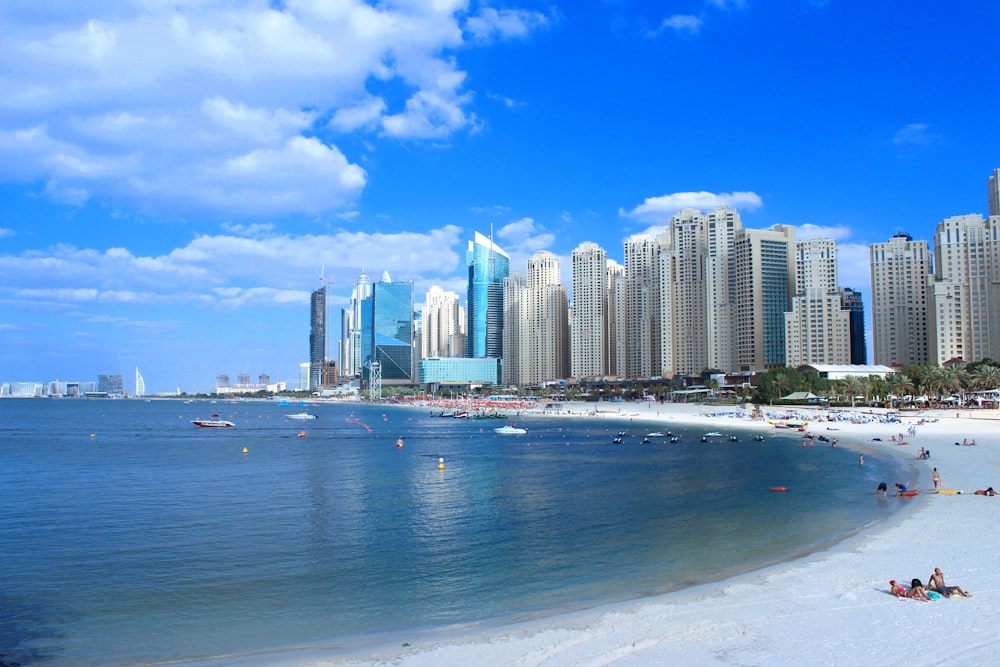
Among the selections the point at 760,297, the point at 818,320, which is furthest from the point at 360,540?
the point at 760,297

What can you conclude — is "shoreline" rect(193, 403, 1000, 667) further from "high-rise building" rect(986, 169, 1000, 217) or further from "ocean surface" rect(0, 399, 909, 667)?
"high-rise building" rect(986, 169, 1000, 217)

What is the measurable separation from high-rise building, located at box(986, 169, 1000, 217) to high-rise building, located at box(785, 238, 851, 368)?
37.2m

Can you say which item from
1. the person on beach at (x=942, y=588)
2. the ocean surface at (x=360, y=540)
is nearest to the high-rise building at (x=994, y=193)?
the ocean surface at (x=360, y=540)

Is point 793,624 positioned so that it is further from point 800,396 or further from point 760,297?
point 760,297

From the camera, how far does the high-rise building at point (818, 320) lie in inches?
6314

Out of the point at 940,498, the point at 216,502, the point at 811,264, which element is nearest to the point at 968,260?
the point at 811,264

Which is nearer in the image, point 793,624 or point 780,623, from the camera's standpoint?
point 793,624

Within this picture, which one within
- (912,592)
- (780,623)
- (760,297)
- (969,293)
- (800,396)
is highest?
(760,297)

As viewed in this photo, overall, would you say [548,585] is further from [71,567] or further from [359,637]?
[71,567]

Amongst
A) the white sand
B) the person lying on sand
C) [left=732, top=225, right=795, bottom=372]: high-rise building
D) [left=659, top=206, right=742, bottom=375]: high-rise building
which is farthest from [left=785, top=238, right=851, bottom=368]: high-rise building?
the person lying on sand

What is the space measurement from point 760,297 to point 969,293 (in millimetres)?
42134

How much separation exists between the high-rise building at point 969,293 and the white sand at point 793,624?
138 metres

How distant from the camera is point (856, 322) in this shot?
19188 centimetres

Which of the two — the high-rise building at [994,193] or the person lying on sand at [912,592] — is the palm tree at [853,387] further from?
the person lying on sand at [912,592]
